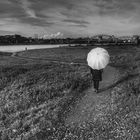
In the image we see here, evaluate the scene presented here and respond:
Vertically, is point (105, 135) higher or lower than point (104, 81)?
lower

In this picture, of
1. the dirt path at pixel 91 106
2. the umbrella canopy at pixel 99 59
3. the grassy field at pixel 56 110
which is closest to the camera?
the grassy field at pixel 56 110

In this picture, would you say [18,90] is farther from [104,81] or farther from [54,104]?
[104,81]

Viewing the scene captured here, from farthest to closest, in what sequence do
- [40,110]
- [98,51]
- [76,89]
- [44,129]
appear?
[76,89]
[40,110]
[98,51]
[44,129]

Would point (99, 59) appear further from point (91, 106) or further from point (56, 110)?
point (56, 110)

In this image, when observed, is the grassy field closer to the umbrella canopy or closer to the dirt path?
the dirt path

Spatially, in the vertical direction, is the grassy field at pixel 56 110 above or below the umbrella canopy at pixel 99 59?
below

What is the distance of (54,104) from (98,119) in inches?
211

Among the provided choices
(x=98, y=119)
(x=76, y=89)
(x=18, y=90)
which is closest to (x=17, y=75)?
(x=18, y=90)

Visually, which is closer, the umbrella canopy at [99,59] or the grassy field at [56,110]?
the grassy field at [56,110]

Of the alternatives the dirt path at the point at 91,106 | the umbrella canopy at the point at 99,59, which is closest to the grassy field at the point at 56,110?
the dirt path at the point at 91,106

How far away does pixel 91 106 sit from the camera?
1847 centimetres

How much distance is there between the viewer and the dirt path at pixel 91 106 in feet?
55.8

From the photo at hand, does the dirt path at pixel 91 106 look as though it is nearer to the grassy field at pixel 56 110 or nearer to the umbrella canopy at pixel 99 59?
the grassy field at pixel 56 110

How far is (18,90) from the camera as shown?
1053 inches
